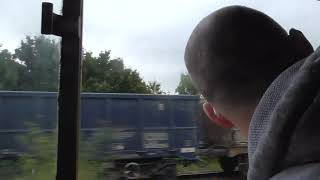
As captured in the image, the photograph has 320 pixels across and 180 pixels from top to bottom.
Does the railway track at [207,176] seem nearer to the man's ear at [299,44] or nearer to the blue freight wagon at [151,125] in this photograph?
the blue freight wagon at [151,125]

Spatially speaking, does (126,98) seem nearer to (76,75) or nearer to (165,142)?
(165,142)

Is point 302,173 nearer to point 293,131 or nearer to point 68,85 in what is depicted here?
point 293,131

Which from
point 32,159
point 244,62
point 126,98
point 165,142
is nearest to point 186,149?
point 165,142

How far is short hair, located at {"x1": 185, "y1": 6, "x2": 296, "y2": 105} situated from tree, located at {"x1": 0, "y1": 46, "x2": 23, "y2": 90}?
65 cm

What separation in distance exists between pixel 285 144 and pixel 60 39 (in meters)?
0.77

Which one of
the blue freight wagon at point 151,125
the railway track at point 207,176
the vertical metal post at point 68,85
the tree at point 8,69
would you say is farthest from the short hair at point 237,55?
the blue freight wagon at point 151,125

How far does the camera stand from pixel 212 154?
10.1 m

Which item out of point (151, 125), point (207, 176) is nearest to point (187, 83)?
point (207, 176)

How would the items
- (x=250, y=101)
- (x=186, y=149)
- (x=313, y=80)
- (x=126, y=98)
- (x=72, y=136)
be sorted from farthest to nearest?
(x=186, y=149)
(x=126, y=98)
(x=72, y=136)
(x=250, y=101)
(x=313, y=80)

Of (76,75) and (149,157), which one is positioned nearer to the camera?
(76,75)

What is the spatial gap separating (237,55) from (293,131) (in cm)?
22

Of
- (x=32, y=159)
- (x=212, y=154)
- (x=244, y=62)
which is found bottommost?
(x=212, y=154)

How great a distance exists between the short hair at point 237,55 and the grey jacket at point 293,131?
5.6 inches

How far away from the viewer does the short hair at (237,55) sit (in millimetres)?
752
